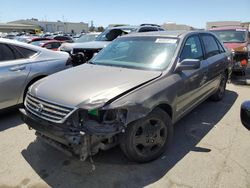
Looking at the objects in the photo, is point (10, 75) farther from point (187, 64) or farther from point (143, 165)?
point (187, 64)

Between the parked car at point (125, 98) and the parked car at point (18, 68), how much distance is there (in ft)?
4.31

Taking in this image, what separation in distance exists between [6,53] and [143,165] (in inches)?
133

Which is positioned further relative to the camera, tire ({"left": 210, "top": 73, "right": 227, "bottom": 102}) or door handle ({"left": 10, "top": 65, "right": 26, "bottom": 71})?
tire ({"left": 210, "top": 73, "right": 227, "bottom": 102})

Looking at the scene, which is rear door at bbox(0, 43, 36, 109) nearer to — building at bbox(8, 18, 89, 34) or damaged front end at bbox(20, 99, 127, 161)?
damaged front end at bbox(20, 99, 127, 161)

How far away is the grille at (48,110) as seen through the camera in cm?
287

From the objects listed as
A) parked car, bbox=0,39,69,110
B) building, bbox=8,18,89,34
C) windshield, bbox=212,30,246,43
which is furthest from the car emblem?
building, bbox=8,18,89,34

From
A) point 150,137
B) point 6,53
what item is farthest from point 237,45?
point 6,53

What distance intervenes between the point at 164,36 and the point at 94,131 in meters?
2.23

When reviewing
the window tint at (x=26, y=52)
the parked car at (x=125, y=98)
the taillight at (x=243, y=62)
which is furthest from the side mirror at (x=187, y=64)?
the taillight at (x=243, y=62)

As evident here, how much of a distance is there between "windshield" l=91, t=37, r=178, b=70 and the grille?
1.36m

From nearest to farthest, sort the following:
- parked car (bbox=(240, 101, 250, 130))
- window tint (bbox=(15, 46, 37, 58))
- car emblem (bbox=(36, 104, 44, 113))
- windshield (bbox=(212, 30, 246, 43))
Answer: parked car (bbox=(240, 101, 250, 130))
car emblem (bbox=(36, 104, 44, 113))
window tint (bbox=(15, 46, 37, 58))
windshield (bbox=(212, 30, 246, 43))

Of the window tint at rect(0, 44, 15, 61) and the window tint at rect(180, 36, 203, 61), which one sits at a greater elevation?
the window tint at rect(180, 36, 203, 61)

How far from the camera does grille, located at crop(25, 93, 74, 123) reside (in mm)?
2869

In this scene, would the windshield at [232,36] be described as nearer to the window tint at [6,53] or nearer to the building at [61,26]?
the window tint at [6,53]
